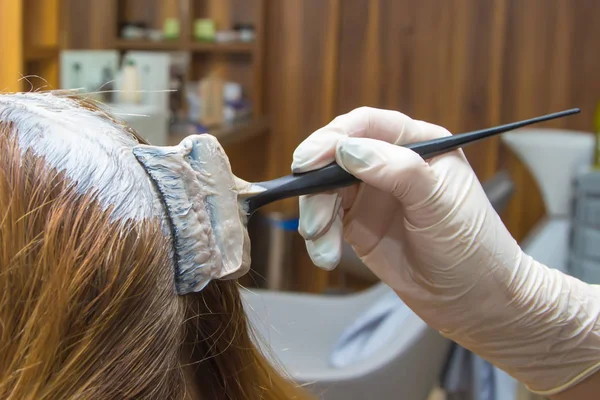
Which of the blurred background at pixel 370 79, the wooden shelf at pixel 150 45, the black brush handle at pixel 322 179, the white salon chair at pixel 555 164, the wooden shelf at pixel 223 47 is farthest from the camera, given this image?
the wooden shelf at pixel 223 47

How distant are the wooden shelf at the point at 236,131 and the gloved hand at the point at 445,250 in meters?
1.23

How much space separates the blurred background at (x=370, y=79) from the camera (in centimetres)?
245

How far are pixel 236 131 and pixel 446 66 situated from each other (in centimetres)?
101

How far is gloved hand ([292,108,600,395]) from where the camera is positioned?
71 centimetres

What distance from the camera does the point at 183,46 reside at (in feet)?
8.58

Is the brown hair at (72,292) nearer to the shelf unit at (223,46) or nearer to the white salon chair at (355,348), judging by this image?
the white salon chair at (355,348)

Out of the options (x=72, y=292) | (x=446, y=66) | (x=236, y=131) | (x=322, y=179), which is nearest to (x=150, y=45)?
(x=236, y=131)

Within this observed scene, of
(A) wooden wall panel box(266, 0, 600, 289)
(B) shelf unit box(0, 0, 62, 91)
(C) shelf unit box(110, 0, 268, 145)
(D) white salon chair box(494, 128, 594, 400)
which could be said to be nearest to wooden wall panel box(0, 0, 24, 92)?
(B) shelf unit box(0, 0, 62, 91)

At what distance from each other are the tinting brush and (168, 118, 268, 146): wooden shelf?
4.39ft

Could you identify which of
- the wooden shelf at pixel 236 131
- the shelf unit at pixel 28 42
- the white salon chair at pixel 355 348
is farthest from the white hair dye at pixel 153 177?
the wooden shelf at pixel 236 131

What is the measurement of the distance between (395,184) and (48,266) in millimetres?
355

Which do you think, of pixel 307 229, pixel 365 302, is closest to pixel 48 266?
pixel 307 229

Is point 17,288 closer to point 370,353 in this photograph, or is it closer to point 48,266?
point 48,266

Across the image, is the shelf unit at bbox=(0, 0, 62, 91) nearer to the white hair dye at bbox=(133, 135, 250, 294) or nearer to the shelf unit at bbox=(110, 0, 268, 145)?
the white hair dye at bbox=(133, 135, 250, 294)
